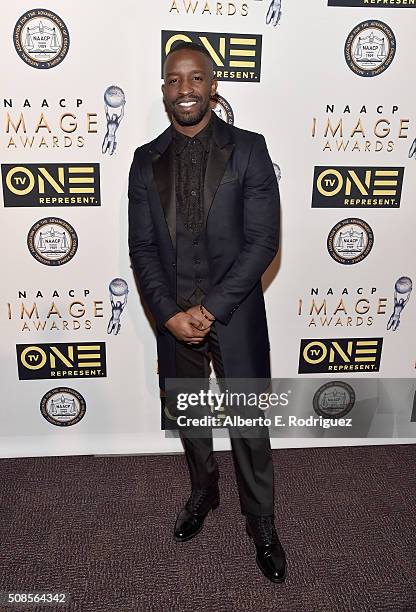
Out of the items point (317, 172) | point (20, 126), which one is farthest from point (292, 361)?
point (20, 126)

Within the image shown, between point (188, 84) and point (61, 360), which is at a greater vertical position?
point (188, 84)

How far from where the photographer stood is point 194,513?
2580mm

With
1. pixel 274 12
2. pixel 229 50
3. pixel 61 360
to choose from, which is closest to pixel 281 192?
pixel 229 50

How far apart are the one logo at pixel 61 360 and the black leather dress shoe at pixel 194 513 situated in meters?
0.82

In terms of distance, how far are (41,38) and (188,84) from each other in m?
0.82

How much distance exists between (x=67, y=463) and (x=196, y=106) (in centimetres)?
195

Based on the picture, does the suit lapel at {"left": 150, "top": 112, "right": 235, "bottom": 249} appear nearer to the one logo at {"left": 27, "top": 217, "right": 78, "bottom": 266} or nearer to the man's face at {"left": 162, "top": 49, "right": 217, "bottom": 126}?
the man's face at {"left": 162, "top": 49, "right": 217, "bottom": 126}

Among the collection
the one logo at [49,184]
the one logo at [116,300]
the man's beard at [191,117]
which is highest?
the man's beard at [191,117]

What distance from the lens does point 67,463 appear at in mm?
3064

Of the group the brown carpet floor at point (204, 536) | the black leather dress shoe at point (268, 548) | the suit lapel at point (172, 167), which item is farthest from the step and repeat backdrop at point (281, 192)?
the black leather dress shoe at point (268, 548)

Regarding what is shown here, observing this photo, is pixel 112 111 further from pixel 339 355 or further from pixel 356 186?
pixel 339 355

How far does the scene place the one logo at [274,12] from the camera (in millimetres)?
2510

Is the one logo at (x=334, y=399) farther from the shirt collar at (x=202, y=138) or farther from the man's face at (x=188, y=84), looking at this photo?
the man's face at (x=188, y=84)

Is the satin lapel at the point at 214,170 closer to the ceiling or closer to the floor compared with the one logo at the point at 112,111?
→ closer to the floor
